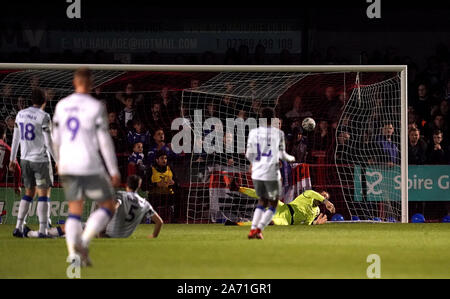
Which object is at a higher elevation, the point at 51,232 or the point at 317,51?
the point at 317,51

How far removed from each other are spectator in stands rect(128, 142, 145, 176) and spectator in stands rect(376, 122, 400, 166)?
4.06 metres

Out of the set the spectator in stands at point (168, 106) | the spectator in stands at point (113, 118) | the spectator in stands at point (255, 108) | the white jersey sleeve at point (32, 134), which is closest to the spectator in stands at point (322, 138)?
the spectator in stands at point (255, 108)

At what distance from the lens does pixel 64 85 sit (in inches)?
647

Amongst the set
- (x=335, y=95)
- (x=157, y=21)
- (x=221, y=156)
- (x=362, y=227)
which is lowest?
(x=362, y=227)

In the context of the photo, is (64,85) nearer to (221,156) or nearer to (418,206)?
(221,156)

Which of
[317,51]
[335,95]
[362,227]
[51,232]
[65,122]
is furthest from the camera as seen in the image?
[317,51]

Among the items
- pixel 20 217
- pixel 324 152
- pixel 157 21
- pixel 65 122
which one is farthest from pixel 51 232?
pixel 157 21

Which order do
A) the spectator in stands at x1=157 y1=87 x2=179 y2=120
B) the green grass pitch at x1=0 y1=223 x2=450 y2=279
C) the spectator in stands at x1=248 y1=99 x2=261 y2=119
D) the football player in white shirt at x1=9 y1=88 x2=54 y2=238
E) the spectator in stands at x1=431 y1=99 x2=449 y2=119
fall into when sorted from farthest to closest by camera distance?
the spectator in stands at x1=431 y1=99 x2=449 y2=119 → the spectator in stands at x1=157 y1=87 x2=179 y2=120 → the spectator in stands at x1=248 y1=99 x2=261 y2=119 → the football player in white shirt at x1=9 y1=88 x2=54 y2=238 → the green grass pitch at x1=0 y1=223 x2=450 y2=279

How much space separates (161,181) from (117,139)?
1.27 metres

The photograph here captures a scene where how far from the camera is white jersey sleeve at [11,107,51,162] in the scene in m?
11.3

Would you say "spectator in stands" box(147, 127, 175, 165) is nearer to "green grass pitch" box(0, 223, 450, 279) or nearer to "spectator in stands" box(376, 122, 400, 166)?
"green grass pitch" box(0, 223, 450, 279)

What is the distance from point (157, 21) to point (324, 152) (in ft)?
19.2

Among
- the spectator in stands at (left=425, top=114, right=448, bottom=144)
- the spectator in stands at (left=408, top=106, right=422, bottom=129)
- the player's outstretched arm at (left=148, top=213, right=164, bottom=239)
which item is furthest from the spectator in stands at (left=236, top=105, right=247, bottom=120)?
the player's outstretched arm at (left=148, top=213, right=164, bottom=239)

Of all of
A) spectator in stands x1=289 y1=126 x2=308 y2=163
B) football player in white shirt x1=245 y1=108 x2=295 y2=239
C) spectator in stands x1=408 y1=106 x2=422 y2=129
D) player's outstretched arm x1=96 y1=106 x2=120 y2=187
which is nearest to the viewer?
player's outstretched arm x1=96 y1=106 x2=120 y2=187
